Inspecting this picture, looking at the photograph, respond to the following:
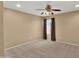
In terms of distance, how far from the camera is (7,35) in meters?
4.68

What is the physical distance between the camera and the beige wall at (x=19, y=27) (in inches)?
185

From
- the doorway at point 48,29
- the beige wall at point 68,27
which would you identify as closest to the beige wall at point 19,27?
the doorway at point 48,29

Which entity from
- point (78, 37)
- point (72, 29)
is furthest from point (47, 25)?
point (78, 37)

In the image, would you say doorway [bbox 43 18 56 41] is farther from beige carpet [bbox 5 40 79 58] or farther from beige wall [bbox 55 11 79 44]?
beige carpet [bbox 5 40 79 58]

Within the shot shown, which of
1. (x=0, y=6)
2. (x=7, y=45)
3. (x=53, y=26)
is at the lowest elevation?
(x=7, y=45)

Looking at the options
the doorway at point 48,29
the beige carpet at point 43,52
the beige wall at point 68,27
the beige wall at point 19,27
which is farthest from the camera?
the doorway at point 48,29

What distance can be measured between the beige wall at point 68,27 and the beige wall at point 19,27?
182cm

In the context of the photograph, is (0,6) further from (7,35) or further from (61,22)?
(61,22)

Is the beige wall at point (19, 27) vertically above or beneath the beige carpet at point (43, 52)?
above

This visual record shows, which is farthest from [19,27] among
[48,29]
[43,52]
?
[48,29]

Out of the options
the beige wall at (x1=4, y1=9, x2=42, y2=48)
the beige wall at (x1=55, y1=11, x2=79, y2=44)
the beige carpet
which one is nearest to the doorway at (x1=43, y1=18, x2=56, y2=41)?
the beige wall at (x1=55, y1=11, x2=79, y2=44)

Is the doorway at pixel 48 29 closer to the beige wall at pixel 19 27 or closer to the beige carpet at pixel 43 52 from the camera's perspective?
the beige wall at pixel 19 27

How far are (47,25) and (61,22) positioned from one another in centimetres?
177

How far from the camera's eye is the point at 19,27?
555 cm
